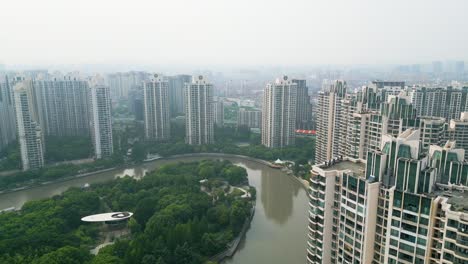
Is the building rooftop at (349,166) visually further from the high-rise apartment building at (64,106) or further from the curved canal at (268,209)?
the high-rise apartment building at (64,106)

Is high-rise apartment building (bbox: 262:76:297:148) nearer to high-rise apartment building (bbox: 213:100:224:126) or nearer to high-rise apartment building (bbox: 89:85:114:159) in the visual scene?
high-rise apartment building (bbox: 213:100:224:126)

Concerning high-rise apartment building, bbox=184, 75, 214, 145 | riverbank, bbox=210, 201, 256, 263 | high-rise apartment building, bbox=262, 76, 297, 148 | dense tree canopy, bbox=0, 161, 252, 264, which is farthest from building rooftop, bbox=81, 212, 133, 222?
high-rise apartment building, bbox=262, 76, 297, 148

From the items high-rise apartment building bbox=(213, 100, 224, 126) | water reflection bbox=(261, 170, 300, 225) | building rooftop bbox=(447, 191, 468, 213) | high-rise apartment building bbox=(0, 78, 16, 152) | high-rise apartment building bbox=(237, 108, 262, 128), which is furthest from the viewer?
high-rise apartment building bbox=(213, 100, 224, 126)

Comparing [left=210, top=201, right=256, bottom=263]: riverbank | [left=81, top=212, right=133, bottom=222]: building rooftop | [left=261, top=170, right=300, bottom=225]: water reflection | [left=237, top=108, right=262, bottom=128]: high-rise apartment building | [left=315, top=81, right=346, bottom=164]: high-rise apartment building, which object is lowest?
[left=261, top=170, right=300, bottom=225]: water reflection

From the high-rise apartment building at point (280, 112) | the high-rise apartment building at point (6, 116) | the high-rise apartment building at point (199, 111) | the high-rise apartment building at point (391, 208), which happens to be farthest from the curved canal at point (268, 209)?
the high-rise apartment building at point (6, 116)

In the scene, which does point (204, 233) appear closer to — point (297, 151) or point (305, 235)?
point (305, 235)

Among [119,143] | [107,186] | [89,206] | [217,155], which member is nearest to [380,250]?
[89,206]

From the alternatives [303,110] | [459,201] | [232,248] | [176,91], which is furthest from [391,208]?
[176,91]
